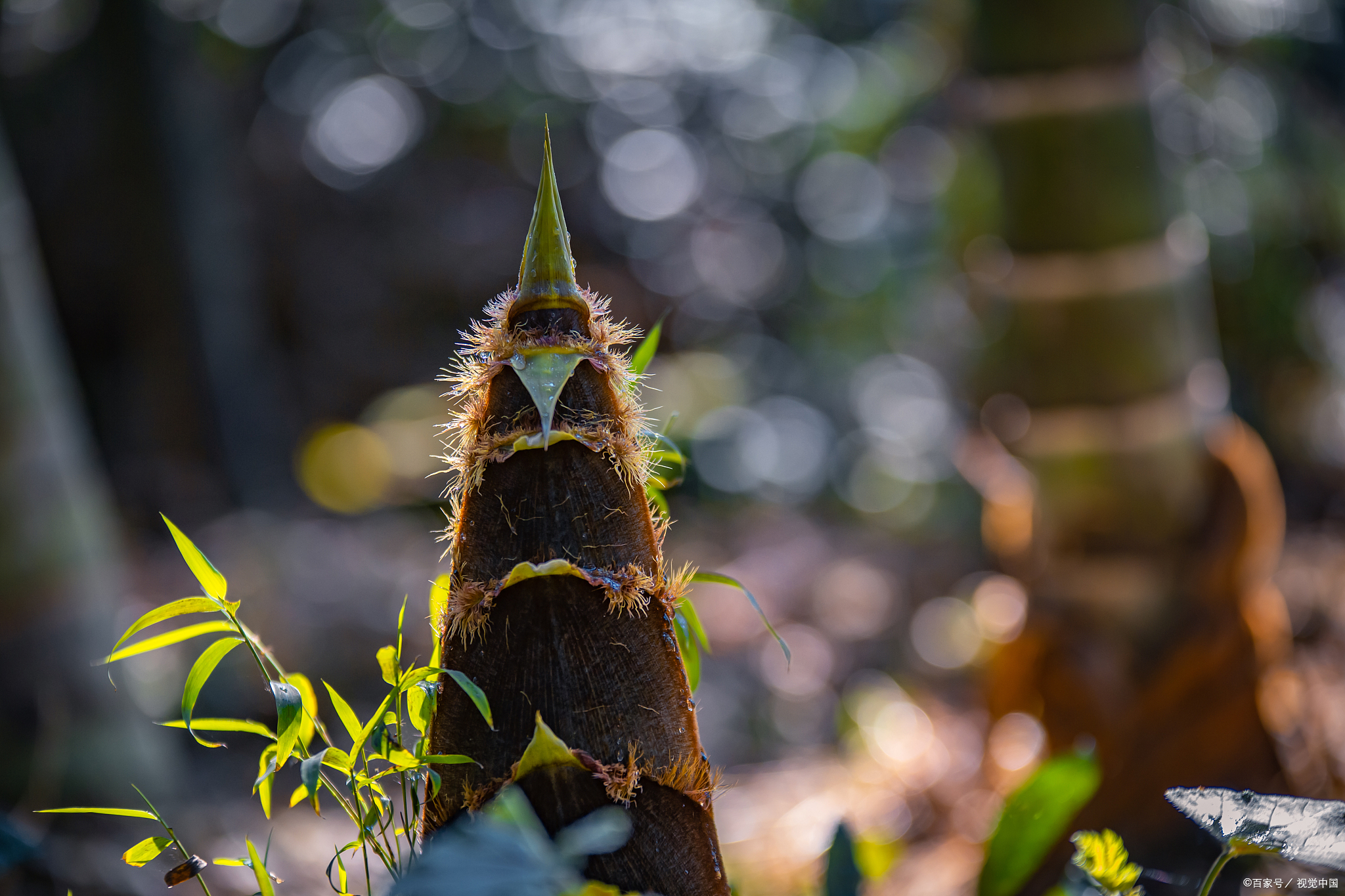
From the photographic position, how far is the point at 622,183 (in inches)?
209

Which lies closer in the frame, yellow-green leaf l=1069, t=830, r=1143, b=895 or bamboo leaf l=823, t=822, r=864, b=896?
yellow-green leaf l=1069, t=830, r=1143, b=895

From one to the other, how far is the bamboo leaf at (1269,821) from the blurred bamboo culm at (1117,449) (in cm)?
68

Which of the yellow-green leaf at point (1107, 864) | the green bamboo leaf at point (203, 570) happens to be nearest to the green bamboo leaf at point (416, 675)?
the green bamboo leaf at point (203, 570)

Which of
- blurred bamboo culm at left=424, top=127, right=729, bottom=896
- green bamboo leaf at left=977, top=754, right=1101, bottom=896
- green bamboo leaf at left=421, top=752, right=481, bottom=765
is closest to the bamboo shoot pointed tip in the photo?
blurred bamboo culm at left=424, top=127, right=729, bottom=896

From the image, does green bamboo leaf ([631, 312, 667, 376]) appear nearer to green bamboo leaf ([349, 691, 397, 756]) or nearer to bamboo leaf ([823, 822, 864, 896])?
green bamboo leaf ([349, 691, 397, 756])

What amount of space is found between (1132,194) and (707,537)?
2.57 meters

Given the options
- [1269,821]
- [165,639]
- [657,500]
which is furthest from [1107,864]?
[165,639]

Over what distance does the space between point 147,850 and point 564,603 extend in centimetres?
28

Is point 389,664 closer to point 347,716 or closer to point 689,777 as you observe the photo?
point 347,716

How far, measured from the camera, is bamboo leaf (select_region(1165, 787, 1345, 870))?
1.45 feet

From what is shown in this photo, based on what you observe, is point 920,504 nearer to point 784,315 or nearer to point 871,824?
point 784,315

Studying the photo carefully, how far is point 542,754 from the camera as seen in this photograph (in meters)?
0.43

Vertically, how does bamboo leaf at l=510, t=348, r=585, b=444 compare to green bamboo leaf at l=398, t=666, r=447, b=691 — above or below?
above

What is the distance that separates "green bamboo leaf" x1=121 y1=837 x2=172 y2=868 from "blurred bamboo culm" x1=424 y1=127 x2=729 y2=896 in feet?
0.47
